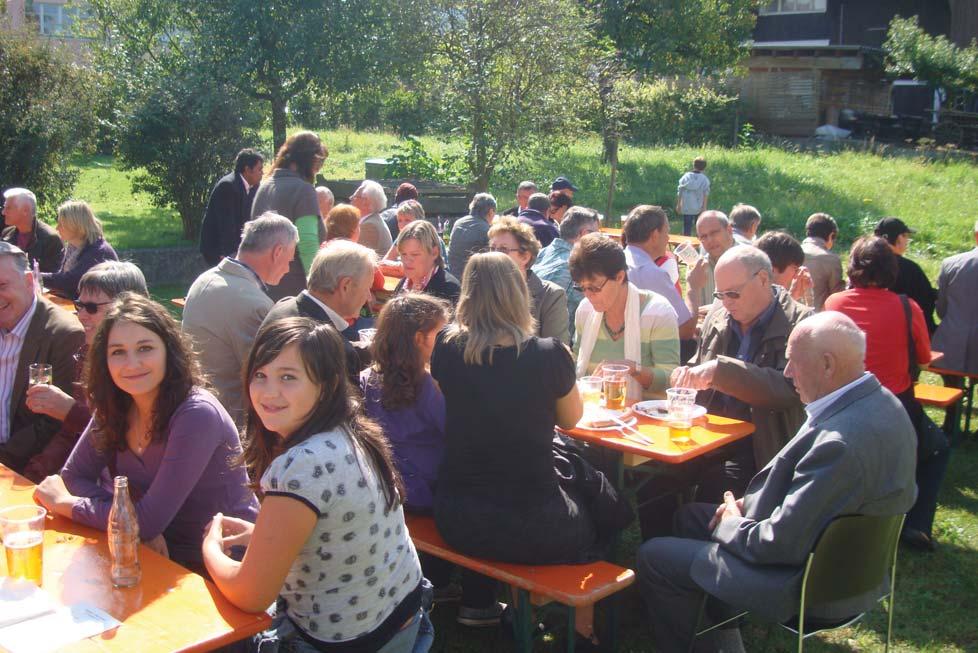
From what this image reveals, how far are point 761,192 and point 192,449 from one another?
55.9 ft

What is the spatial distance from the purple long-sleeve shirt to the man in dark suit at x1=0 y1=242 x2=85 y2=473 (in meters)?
1.06

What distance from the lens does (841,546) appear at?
9.71 feet

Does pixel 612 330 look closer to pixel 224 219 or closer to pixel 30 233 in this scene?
pixel 224 219

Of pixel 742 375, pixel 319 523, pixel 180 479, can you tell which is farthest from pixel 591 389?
pixel 319 523

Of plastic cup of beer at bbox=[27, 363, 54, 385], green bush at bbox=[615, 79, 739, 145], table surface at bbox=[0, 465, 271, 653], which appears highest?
green bush at bbox=[615, 79, 739, 145]

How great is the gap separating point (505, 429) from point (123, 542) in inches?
51.3

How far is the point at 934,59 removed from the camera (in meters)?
24.7

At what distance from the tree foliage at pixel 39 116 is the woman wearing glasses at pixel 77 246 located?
656 cm

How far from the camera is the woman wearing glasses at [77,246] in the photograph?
21.5 feet

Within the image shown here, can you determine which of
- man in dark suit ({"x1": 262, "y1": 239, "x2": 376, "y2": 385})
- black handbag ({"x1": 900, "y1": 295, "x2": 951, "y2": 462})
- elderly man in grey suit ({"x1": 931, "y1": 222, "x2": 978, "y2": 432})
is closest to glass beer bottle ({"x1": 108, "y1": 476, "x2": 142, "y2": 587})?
man in dark suit ({"x1": 262, "y1": 239, "x2": 376, "y2": 385})

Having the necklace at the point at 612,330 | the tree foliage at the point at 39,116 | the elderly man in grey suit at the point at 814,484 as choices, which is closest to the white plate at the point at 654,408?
the necklace at the point at 612,330

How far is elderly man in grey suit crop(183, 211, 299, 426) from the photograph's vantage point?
4.33 meters

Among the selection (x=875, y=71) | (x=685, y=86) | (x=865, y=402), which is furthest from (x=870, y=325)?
(x=875, y=71)

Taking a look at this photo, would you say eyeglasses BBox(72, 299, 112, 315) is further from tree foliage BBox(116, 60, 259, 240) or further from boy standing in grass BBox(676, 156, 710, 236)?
boy standing in grass BBox(676, 156, 710, 236)
